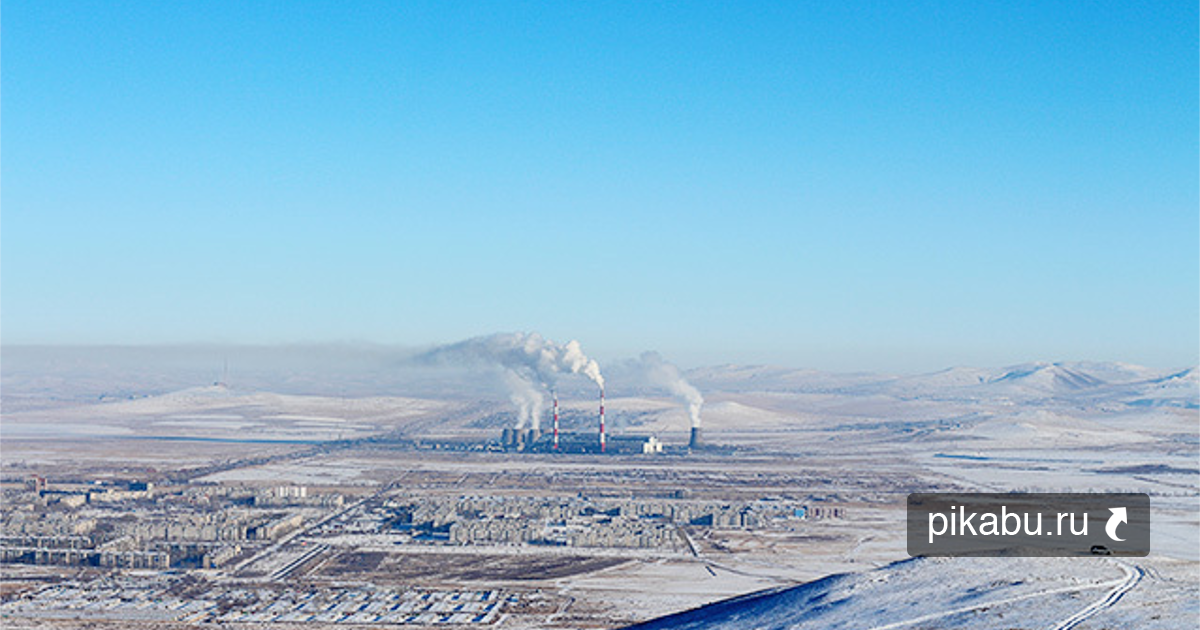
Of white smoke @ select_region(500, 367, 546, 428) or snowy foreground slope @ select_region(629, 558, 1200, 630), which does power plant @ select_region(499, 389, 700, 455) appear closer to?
white smoke @ select_region(500, 367, 546, 428)

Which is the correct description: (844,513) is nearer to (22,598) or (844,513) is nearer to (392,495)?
(392,495)

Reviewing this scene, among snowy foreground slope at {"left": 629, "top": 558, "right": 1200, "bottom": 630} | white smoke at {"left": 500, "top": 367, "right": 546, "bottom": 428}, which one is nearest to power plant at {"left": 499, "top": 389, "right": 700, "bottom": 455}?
white smoke at {"left": 500, "top": 367, "right": 546, "bottom": 428}

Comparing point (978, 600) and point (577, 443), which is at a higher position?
point (978, 600)

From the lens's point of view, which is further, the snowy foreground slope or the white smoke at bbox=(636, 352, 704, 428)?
the white smoke at bbox=(636, 352, 704, 428)

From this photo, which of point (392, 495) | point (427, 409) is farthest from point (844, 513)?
point (427, 409)

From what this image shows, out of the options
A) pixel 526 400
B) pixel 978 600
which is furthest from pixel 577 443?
pixel 978 600

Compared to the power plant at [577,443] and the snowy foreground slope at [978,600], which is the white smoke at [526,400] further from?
the snowy foreground slope at [978,600]

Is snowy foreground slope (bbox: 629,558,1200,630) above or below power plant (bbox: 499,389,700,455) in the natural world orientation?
above

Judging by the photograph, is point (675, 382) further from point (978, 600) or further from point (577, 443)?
point (978, 600)
